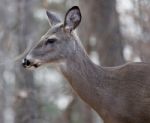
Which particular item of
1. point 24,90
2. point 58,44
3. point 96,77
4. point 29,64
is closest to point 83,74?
point 96,77

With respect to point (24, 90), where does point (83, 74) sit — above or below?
above

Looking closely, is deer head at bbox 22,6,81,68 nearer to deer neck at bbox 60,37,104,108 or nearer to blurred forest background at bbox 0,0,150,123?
deer neck at bbox 60,37,104,108

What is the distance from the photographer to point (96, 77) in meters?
11.0

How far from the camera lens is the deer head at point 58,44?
1101 cm

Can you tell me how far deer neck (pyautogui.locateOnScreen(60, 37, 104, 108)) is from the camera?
10.9 metres

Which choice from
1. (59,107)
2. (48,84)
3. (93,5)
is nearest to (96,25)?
(93,5)

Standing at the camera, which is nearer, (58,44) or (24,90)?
(58,44)

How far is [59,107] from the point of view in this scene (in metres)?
21.3

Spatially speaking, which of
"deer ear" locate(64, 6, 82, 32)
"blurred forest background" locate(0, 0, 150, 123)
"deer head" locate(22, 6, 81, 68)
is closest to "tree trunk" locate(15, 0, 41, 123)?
"blurred forest background" locate(0, 0, 150, 123)

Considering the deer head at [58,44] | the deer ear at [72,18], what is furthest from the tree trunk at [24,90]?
the deer ear at [72,18]

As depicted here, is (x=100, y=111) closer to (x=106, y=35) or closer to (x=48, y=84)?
(x=106, y=35)

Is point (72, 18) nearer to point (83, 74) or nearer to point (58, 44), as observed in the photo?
point (58, 44)

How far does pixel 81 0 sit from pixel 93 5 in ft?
1.09

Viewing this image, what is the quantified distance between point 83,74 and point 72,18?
2.89 feet
